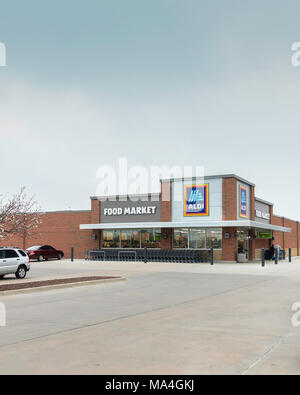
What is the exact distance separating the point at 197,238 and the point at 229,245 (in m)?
3.19

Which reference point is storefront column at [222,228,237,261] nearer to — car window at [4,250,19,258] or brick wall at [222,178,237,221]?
brick wall at [222,178,237,221]

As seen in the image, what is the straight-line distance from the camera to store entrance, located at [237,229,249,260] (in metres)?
42.3

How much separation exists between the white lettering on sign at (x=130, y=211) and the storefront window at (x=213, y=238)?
561 centimetres

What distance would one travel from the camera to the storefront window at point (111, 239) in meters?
46.2

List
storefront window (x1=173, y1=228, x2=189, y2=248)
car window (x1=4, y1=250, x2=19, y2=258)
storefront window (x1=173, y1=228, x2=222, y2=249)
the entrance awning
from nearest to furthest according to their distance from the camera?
car window (x1=4, y1=250, x2=19, y2=258)
the entrance awning
storefront window (x1=173, y1=228, x2=222, y2=249)
storefront window (x1=173, y1=228, x2=189, y2=248)

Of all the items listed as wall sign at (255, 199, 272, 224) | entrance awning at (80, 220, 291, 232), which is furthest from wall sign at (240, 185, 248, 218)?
wall sign at (255, 199, 272, 224)

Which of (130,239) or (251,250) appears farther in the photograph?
(130,239)

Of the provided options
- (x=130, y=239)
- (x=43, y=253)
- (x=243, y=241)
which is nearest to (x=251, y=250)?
(x=243, y=241)

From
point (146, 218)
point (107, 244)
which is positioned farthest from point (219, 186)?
point (107, 244)

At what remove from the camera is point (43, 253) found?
45031 millimetres

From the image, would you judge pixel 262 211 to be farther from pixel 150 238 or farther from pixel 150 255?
pixel 150 255

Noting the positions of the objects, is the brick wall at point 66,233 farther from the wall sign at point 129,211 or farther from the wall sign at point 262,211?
the wall sign at point 262,211

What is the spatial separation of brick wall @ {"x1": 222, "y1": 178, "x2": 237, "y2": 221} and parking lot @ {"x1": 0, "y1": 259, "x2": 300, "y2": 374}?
908 inches
